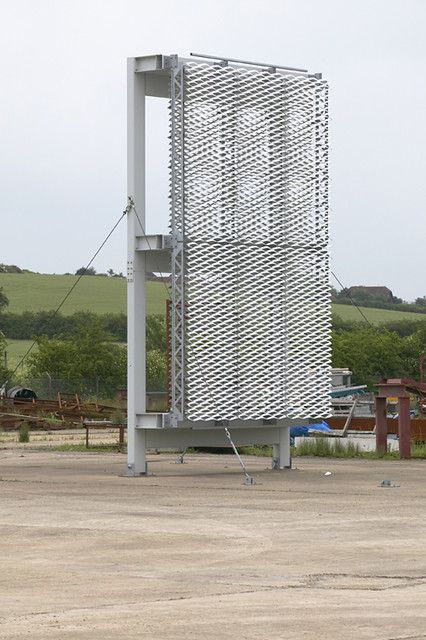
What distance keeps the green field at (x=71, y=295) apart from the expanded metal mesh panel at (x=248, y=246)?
85.4 meters

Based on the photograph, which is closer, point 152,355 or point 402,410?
point 402,410

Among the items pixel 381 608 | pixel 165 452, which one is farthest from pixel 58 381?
pixel 381 608

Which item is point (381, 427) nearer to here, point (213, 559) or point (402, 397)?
point (402, 397)

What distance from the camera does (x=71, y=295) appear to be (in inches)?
5049

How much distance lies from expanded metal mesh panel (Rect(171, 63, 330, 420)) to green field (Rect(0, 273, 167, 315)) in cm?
8544

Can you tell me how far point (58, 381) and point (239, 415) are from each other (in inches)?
1888

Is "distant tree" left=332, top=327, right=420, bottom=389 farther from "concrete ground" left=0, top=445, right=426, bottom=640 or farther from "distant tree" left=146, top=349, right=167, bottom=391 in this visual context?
"concrete ground" left=0, top=445, right=426, bottom=640

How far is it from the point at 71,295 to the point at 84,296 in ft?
8.30

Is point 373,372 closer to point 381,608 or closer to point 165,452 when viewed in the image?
point 165,452

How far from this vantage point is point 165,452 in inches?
1473

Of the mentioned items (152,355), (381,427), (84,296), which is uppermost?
(84,296)

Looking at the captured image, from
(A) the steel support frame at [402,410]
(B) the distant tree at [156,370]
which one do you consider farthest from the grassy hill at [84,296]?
A: (A) the steel support frame at [402,410]

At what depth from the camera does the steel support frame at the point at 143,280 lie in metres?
26.8

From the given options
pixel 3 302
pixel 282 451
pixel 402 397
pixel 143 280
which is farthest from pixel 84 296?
pixel 143 280
